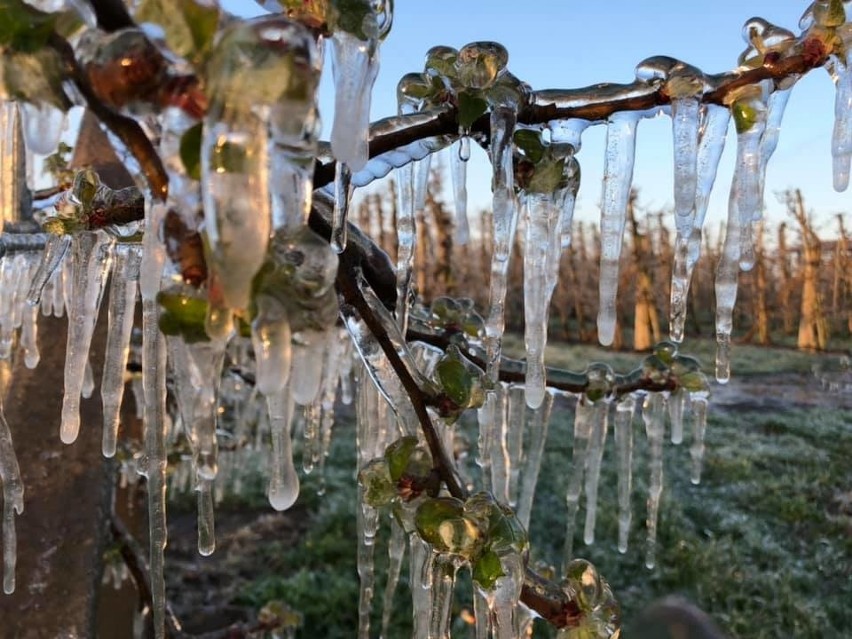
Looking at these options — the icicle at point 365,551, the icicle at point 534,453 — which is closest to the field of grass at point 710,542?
the icicle at point 534,453

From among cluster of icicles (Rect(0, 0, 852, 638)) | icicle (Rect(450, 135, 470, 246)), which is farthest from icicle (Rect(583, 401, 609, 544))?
icicle (Rect(450, 135, 470, 246))

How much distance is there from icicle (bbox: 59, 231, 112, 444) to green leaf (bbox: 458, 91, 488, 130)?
553 millimetres

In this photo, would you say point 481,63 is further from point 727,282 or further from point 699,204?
point 727,282

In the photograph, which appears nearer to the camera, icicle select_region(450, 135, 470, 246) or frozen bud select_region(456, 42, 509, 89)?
frozen bud select_region(456, 42, 509, 89)

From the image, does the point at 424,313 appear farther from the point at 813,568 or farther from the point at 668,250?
the point at 668,250

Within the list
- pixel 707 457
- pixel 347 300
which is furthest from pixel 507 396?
pixel 707 457

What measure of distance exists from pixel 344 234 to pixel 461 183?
1.41 feet

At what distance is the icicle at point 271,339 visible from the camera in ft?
1.42

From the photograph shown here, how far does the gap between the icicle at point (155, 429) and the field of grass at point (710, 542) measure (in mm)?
4741

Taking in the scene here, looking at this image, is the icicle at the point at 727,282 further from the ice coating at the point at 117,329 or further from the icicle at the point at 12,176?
the icicle at the point at 12,176

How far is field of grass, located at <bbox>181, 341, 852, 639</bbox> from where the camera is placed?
5.99 meters

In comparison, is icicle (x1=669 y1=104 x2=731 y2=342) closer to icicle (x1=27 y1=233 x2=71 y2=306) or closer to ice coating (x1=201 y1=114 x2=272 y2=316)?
ice coating (x1=201 y1=114 x2=272 y2=316)

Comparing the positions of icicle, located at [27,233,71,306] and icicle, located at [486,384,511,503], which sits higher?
icicle, located at [27,233,71,306]

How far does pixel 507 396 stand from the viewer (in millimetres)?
1536
